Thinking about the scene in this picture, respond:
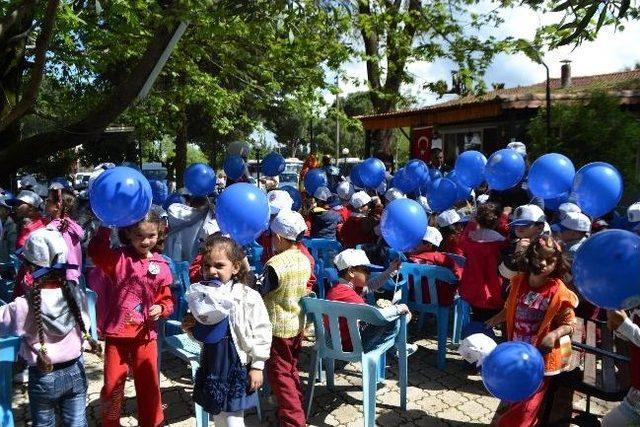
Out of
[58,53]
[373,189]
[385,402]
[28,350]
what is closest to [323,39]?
[373,189]

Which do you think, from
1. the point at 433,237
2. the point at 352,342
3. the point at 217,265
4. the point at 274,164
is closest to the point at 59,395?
the point at 217,265

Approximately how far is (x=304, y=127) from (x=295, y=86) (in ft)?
92.6

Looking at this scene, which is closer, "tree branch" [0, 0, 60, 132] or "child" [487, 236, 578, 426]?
"child" [487, 236, 578, 426]

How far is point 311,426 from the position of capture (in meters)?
3.55

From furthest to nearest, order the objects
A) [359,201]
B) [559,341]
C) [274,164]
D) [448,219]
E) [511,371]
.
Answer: [274,164] < [359,201] < [448,219] < [559,341] < [511,371]

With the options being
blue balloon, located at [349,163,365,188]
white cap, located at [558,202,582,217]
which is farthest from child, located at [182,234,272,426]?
blue balloon, located at [349,163,365,188]

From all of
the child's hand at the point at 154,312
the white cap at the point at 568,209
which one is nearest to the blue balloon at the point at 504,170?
the white cap at the point at 568,209

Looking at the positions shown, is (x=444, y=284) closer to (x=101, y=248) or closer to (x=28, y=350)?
(x=101, y=248)

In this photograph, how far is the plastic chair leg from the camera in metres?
4.42

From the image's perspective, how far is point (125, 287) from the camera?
3.01 metres

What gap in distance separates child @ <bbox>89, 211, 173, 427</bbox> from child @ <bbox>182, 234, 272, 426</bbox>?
463 millimetres

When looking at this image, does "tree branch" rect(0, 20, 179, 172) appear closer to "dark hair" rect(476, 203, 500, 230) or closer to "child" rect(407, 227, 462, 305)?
"child" rect(407, 227, 462, 305)

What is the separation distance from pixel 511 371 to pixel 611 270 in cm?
52

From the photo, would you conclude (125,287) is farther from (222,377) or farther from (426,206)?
(426,206)
